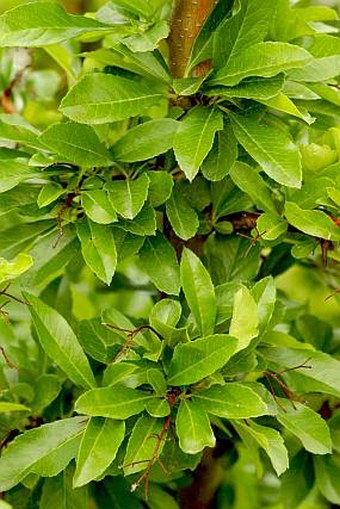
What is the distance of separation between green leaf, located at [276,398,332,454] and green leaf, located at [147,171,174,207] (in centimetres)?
19

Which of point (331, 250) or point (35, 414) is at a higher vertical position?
point (331, 250)

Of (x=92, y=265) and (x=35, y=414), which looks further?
(x=35, y=414)

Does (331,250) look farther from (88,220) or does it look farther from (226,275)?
(88,220)

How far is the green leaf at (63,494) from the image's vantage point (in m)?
0.76

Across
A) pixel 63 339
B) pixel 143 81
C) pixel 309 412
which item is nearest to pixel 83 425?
pixel 63 339

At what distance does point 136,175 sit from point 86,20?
0.42ft

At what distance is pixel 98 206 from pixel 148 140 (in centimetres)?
7

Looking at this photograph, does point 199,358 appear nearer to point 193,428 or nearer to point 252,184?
point 193,428

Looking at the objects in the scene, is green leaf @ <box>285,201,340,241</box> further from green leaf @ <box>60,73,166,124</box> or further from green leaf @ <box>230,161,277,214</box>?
green leaf @ <box>60,73,166,124</box>

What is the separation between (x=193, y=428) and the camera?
65cm

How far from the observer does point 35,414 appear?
820mm

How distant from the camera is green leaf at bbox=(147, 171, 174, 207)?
712 millimetres

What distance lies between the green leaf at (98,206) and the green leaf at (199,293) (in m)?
0.06

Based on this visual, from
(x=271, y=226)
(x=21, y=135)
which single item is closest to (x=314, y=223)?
(x=271, y=226)
